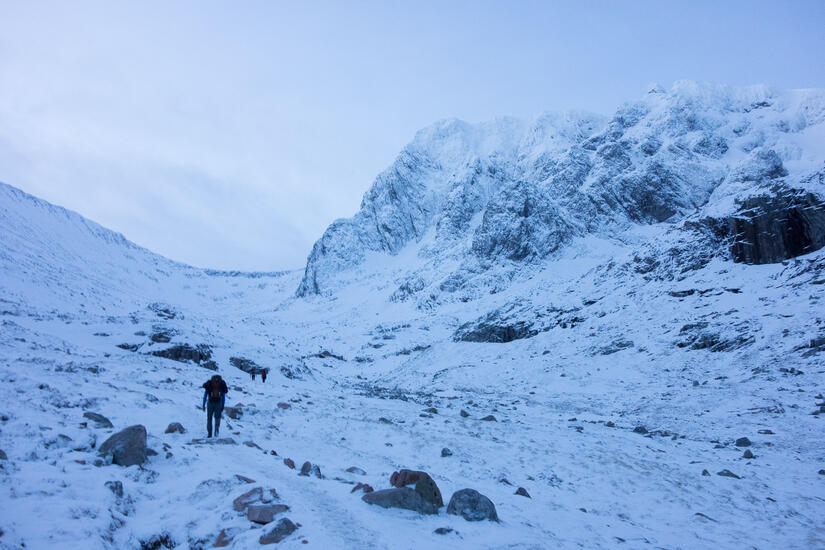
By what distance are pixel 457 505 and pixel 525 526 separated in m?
1.32

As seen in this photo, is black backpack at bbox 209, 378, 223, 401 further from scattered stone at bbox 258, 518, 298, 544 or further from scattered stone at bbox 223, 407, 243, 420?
scattered stone at bbox 258, 518, 298, 544

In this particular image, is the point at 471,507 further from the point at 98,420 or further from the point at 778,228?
the point at 778,228

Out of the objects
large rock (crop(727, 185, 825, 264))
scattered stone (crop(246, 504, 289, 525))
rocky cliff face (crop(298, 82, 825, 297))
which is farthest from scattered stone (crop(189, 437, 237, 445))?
rocky cliff face (crop(298, 82, 825, 297))

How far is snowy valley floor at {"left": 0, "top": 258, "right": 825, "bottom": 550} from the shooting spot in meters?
6.92

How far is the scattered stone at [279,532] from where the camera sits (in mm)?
6117

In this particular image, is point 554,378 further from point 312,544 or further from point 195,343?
point 312,544

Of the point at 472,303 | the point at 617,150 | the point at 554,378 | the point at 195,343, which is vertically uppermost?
the point at 617,150

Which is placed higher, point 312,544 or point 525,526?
point 312,544

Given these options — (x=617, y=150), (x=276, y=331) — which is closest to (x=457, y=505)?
(x=276, y=331)

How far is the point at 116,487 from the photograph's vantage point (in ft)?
23.8

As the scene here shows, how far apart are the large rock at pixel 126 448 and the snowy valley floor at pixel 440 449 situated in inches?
13.0

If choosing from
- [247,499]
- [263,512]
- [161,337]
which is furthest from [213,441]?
[161,337]

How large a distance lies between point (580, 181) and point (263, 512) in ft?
385

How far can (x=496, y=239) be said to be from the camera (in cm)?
9200
